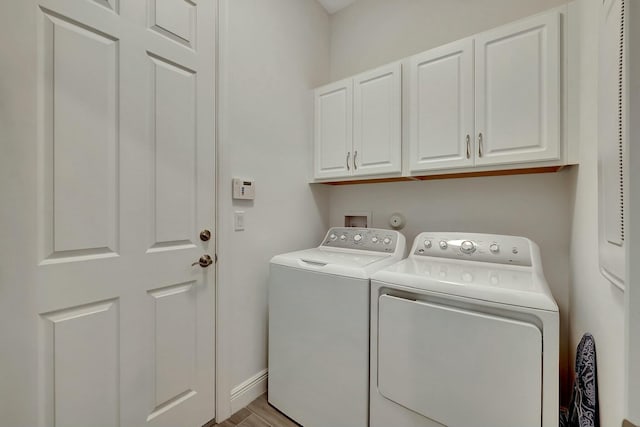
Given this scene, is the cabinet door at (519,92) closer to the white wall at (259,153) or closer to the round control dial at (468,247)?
the round control dial at (468,247)

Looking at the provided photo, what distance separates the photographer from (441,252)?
157cm

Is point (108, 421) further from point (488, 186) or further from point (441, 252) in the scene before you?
point (488, 186)

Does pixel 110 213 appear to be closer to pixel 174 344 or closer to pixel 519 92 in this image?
pixel 174 344

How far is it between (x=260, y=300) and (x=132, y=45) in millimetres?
1465

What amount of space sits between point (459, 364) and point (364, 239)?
3.09ft

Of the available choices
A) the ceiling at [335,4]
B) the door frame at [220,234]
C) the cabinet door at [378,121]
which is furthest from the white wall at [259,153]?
the cabinet door at [378,121]

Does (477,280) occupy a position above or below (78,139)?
below

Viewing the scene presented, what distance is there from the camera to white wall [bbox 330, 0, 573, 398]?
1.51 meters

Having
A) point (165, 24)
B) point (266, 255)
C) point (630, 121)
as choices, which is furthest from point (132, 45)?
point (630, 121)

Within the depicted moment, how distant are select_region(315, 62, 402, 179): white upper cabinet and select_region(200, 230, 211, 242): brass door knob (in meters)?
0.92

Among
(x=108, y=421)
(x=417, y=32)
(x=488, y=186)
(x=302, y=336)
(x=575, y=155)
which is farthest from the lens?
(x=417, y=32)

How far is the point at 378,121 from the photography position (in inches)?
69.9

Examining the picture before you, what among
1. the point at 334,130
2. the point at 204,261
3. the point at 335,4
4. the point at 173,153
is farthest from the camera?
the point at 335,4

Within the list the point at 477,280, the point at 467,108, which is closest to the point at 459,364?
the point at 477,280
